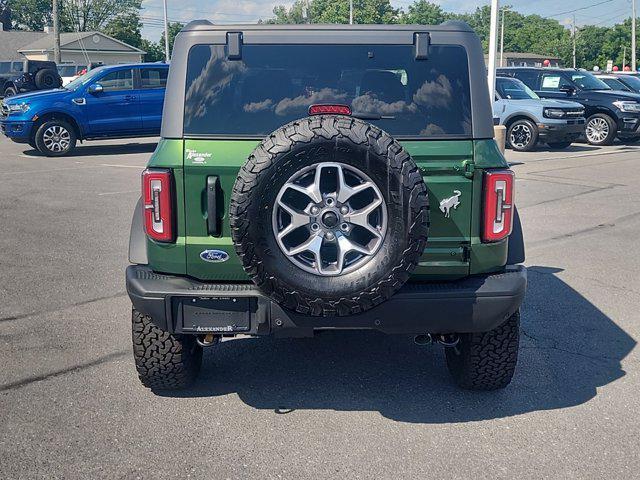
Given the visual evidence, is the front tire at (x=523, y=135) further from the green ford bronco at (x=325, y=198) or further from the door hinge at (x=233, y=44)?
the door hinge at (x=233, y=44)

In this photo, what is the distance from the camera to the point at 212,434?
3980 mm

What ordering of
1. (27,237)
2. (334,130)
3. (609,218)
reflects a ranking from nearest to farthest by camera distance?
(334,130) < (27,237) < (609,218)

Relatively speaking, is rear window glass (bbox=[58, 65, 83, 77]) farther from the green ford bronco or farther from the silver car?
the green ford bronco

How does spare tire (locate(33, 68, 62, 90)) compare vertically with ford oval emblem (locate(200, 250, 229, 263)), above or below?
above

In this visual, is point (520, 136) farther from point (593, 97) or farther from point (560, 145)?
point (593, 97)

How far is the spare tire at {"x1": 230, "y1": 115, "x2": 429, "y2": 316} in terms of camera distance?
361 centimetres

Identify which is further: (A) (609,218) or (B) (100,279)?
(A) (609,218)

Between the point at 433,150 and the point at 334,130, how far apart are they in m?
0.63

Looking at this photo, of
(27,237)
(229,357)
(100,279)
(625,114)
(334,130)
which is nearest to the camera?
(334,130)

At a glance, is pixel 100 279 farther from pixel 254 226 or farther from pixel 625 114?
A: pixel 625 114

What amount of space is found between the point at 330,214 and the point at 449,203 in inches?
25.9

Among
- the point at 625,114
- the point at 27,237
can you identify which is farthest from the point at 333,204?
the point at 625,114

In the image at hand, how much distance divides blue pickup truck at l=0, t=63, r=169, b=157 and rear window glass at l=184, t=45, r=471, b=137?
13.1m

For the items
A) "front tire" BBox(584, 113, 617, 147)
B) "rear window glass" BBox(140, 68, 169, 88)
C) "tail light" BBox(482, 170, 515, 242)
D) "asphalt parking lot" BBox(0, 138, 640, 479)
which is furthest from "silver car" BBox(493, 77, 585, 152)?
"tail light" BBox(482, 170, 515, 242)
